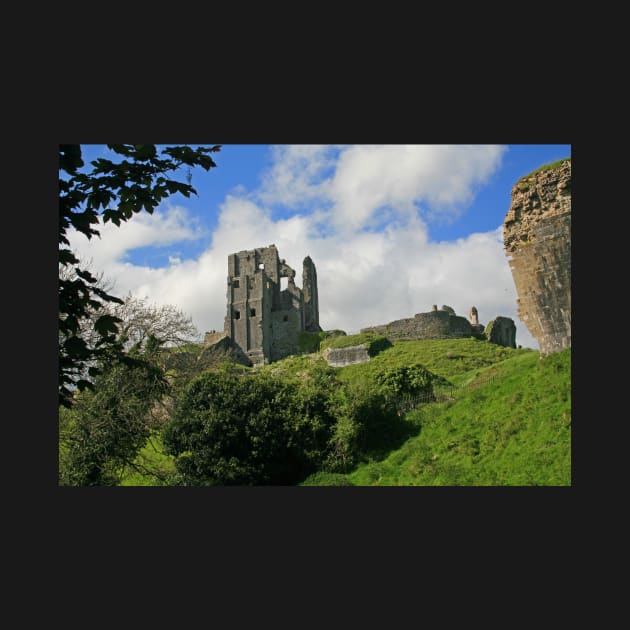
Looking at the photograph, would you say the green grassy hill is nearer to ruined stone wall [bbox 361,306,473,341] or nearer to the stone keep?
ruined stone wall [bbox 361,306,473,341]

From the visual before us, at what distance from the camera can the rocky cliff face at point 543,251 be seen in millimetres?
12227

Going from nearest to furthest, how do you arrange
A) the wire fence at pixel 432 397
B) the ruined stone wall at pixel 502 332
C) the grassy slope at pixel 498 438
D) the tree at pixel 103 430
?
the grassy slope at pixel 498 438
the tree at pixel 103 430
the wire fence at pixel 432 397
the ruined stone wall at pixel 502 332

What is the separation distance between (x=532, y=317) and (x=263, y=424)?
8.78 meters

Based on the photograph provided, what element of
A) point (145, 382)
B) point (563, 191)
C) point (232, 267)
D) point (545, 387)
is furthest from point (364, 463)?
point (232, 267)

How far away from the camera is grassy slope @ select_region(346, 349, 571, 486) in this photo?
11.2m

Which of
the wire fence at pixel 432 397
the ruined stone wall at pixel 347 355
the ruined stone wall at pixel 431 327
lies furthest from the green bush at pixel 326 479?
the ruined stone wall at pixel 431 327

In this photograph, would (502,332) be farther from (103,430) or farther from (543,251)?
(103,430)

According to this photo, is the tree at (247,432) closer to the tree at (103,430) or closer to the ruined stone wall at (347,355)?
the tree at (103,430)

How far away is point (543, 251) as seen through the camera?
12438mm

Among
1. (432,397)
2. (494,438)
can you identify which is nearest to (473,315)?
(432,397)

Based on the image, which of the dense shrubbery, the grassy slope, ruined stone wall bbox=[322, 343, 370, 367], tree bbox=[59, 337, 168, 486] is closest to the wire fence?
the dense shrubbery

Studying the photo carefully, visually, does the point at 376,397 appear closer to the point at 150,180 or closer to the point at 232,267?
the point at 150,180

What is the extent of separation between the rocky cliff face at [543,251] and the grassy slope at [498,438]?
776 millimetres

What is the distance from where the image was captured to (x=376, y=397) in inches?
707
